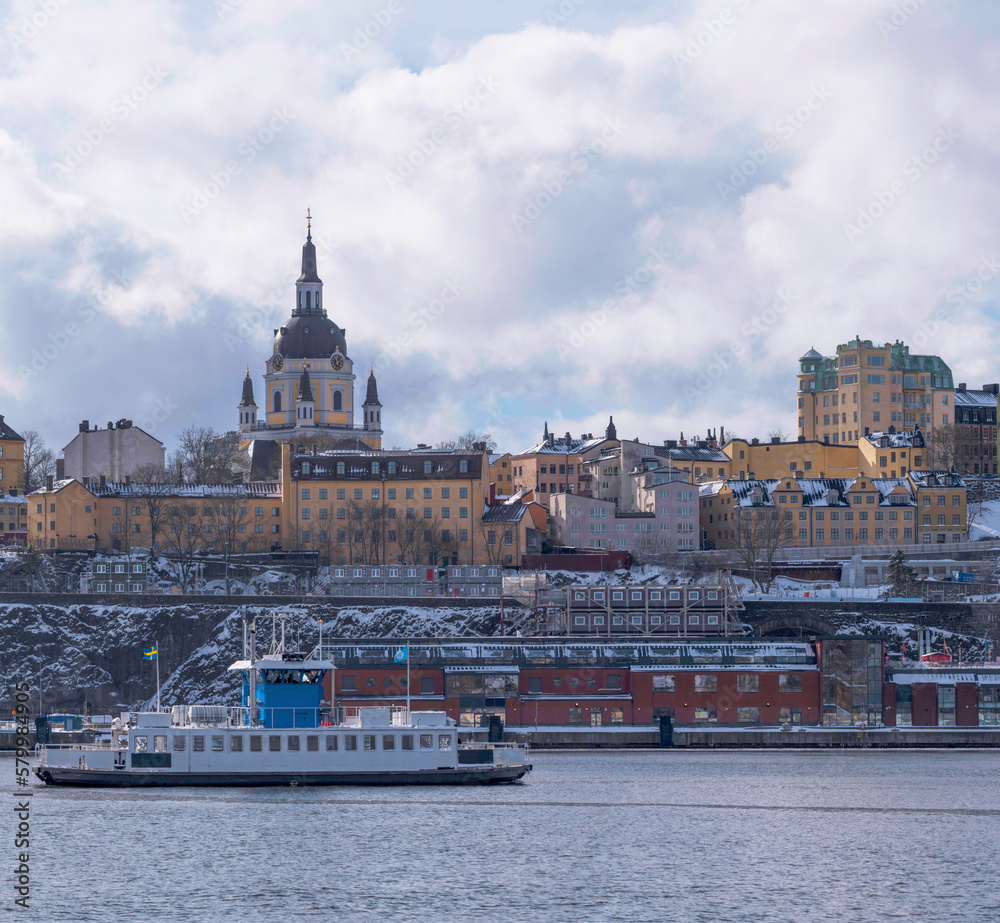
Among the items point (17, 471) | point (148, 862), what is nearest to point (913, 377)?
point (17, 471)

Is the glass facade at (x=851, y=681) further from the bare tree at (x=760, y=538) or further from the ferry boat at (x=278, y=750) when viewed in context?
the ferry boat at (x=278, y=750)

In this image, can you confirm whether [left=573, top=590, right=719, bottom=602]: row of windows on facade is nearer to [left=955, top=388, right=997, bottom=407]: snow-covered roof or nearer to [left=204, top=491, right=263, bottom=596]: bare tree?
[left=204, top=491, right=263, bottom=596]: bare tree

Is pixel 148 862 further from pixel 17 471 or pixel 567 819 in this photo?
pixel 17 471

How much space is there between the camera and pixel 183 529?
5935 inches

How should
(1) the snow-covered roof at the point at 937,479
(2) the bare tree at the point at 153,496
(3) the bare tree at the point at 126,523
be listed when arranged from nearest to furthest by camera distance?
(3) the bare tree at the point at 126,523 < (2) the bare tree at the point at 153,496 < (1) the snow-covered roof at the point at 937,479

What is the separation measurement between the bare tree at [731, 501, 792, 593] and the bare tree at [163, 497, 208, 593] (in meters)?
43.2

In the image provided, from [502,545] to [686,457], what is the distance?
3819 centimetres

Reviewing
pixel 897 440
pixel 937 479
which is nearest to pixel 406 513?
pixel 937 479

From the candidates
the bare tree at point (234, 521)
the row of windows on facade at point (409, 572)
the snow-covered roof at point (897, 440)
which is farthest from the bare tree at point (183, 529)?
the snow-covered roof at point (897, 440)

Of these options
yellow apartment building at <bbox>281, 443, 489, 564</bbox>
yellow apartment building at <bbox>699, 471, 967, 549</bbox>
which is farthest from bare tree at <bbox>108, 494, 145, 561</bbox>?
yellow apartment building at <bbox>699, 471, 967, 549</bbox>

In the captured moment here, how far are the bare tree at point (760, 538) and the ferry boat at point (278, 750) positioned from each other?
66.8 metres

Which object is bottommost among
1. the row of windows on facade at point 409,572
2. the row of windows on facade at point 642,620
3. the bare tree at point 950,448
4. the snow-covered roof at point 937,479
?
the row of windows on facade at point 642,620

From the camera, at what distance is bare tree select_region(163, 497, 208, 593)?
14488 cm

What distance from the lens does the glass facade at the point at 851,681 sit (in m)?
103
